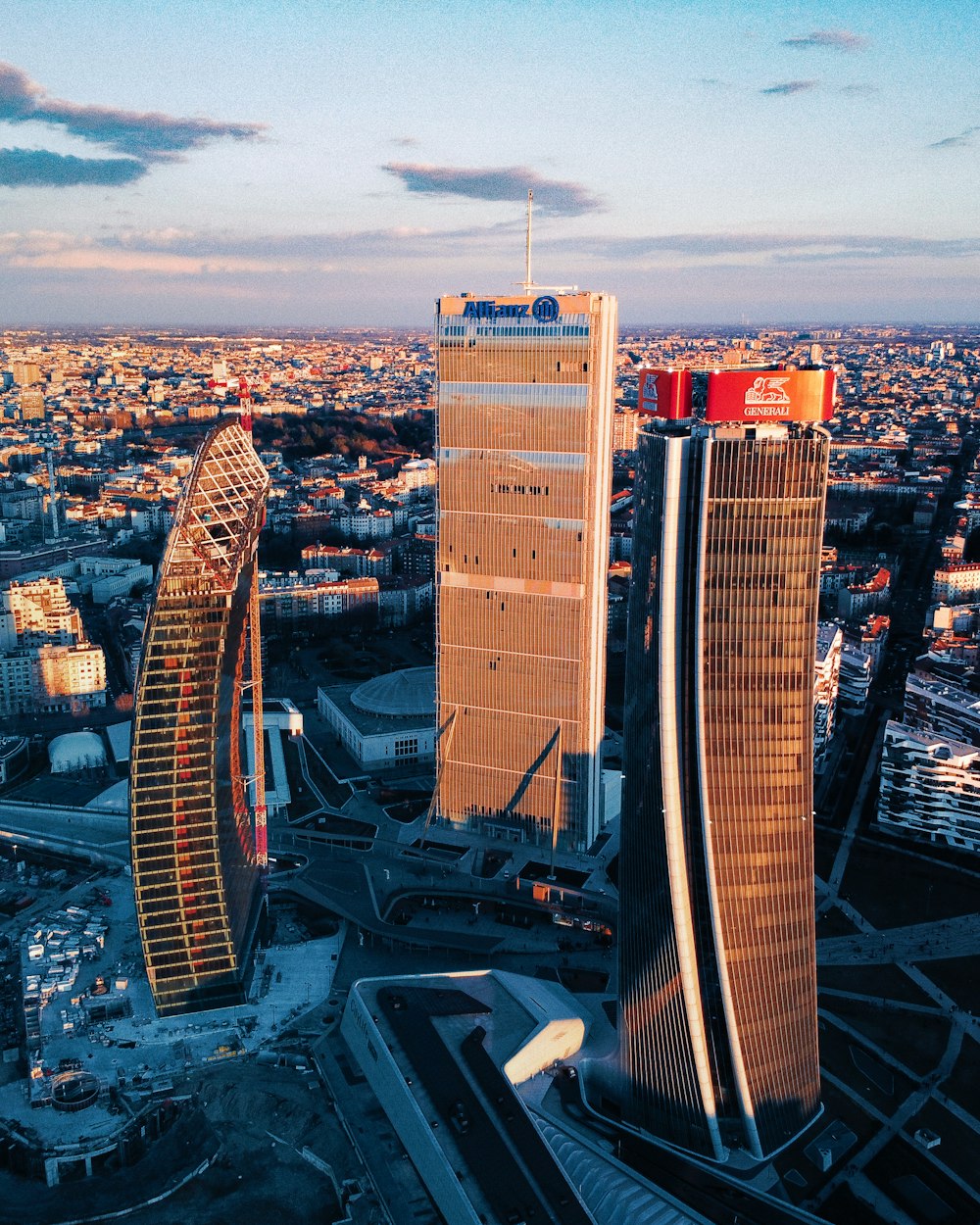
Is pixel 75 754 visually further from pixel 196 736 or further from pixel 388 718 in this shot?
pixel 196 736

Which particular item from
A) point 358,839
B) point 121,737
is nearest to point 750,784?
point 358,839

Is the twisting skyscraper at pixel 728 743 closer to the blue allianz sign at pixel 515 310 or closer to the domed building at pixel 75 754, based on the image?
the blue allianz sign at pixel 515 310

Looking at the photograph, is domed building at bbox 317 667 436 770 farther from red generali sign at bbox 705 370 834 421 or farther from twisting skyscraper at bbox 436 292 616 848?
red generali sign at bbox 705 370 834 421

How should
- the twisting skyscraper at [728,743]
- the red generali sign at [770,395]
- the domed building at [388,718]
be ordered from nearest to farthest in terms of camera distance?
the red generali sign at [770,395] < the twisting skyscraper at [728,743] < the domed building at [388,718]

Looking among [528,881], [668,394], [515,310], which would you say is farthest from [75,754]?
[668,394]

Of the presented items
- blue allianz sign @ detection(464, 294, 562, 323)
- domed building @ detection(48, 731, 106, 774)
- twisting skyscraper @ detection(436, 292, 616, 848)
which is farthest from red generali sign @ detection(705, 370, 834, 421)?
domed building @ detection(48, 731, 106, 774)

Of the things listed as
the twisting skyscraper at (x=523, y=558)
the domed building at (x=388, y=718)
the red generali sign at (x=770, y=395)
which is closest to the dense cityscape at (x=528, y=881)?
the red generali sign at (x=770, y=395)
